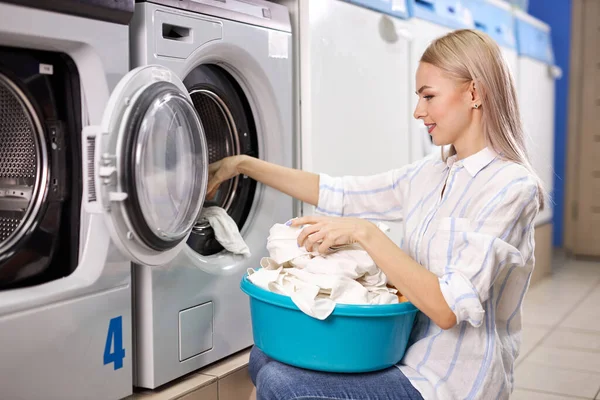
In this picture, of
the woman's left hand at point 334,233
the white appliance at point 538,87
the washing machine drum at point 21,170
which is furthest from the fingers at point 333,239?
the white appliance at point 538,87

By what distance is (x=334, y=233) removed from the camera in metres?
1.30

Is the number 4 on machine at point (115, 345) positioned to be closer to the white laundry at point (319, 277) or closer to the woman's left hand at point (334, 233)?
the white laundry at point (319, 277)

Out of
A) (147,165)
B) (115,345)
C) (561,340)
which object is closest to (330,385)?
(115,345)

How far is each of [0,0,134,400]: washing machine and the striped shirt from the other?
0.62 meters

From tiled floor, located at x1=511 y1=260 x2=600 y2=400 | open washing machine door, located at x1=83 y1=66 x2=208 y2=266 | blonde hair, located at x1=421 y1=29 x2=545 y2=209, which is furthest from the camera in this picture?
tiled floor, located at x1=511 y1=260 x2=600 y2=400

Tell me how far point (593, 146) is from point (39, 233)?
3.72 m

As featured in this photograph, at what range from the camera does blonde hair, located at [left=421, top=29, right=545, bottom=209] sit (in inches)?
53.2

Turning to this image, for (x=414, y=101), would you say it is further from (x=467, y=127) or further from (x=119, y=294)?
(x=119, y=294)

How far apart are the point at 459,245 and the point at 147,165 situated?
0.59 meters

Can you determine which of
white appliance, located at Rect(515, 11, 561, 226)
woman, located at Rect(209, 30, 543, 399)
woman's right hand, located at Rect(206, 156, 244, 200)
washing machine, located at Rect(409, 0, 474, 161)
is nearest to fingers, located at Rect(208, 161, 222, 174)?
woman's right hand, located at Rect(206, 156, 244, 200)

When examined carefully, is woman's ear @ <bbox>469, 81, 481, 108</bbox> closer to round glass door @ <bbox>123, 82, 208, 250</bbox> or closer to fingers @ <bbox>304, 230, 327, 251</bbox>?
fingers @ <bbox>304, 230, 327, 251</bbox>

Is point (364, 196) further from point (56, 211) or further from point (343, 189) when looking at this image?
point (56, 211)

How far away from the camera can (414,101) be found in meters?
2.35

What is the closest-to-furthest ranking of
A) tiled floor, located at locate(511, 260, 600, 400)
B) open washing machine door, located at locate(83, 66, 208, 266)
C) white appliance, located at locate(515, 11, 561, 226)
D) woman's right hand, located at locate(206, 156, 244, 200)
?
open washing machine door, located at locate(83, 66, 208, 266), woman's right hand, located at locate(206, 156, 244, 200), tiled floor, located at locate(511, 260, 600, 400), white appliance, located at locate(515, 11, 561, 226)
